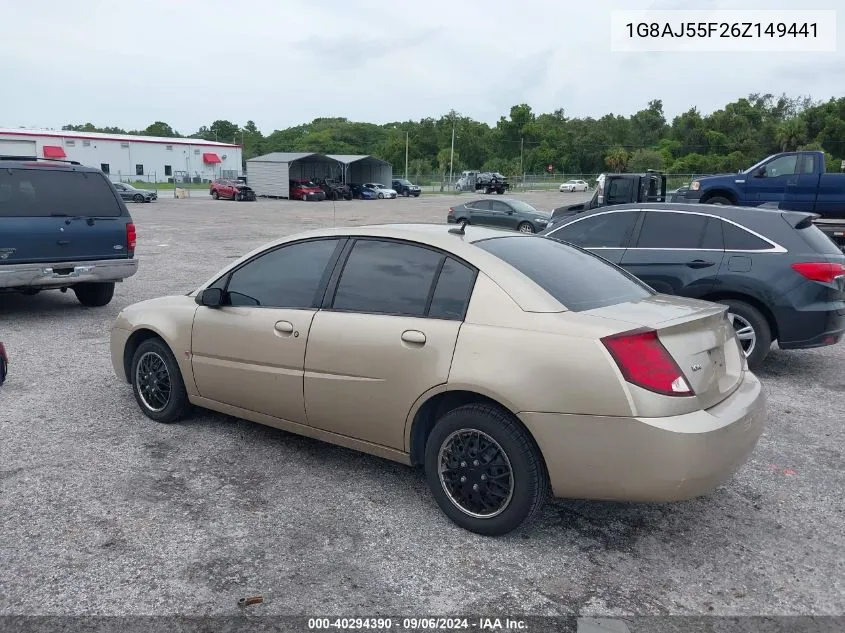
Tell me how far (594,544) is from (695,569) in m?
0.48

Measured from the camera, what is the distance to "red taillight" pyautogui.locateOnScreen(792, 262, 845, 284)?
6352 mm

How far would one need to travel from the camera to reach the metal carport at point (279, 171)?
56.8m

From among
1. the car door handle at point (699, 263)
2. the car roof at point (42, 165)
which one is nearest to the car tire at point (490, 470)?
the car door handle at point (699, 263)

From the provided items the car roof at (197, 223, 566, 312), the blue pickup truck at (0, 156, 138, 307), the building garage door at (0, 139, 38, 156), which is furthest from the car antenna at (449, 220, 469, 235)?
the building garage door at (0, 139, 38, 156)

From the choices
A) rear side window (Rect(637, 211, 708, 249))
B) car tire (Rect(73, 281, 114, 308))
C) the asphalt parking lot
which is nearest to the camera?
the asphalt parking lot

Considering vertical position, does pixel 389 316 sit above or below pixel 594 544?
above

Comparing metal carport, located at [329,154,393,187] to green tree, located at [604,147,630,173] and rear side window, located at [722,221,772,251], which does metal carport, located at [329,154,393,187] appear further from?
rear side window, located at [722,221,772,251]

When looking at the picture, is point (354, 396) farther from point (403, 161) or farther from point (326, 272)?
point (403, 161)

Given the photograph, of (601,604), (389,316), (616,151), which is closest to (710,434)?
(601,604)

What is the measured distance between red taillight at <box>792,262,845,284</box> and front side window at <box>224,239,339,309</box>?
440 centimetres

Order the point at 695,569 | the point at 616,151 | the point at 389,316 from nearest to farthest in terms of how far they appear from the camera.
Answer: the point at 695,569 → the point at 389,316 → the point at 616,151

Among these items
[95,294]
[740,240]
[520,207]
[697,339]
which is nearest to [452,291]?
[697,339]

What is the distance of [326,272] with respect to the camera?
14.4 feet

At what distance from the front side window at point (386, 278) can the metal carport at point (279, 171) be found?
54.1 metres
